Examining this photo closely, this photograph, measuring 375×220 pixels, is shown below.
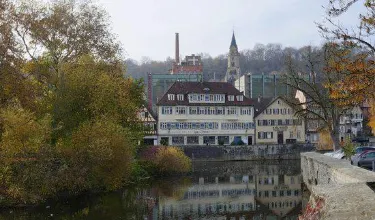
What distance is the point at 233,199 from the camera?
2780 centimetres

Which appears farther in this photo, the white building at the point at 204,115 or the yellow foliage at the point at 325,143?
the white building at the point at 204,115

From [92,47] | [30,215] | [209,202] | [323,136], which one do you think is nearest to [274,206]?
[209,202]

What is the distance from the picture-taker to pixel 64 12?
37875 mm

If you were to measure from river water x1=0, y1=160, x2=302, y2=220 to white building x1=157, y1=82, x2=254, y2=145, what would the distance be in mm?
30394

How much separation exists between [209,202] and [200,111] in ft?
140

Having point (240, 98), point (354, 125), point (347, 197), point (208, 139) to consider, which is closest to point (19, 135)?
point (347, 197)

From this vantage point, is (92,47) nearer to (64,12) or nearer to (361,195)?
(64,12)

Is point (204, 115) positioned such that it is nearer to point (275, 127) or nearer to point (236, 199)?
point (275, 127)

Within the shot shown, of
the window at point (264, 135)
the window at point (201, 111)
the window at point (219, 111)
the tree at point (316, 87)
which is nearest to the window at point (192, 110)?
the window at point (201, 111)

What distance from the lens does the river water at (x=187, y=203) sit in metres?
22.5

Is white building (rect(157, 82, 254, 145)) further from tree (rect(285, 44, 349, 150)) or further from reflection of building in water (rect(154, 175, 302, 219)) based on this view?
tree (rect(285, 44, 349, 150))

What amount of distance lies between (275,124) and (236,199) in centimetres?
4667

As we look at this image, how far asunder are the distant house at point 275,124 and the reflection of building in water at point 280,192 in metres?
30.7

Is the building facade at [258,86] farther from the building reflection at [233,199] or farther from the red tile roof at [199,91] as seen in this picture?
the building reflection at [233,199]
